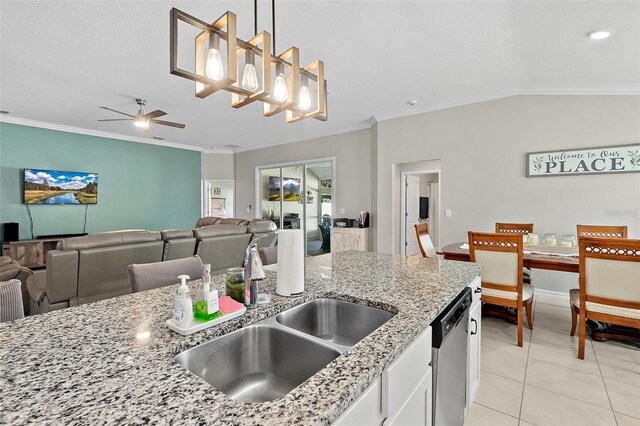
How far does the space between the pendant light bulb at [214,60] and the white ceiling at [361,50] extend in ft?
4.05

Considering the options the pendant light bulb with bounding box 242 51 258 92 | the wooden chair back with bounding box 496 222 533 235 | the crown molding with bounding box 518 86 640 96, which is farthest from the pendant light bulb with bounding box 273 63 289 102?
the crown molding with bounding box 518 86 640 96

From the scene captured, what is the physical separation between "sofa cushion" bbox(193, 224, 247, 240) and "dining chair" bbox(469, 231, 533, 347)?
2.68m

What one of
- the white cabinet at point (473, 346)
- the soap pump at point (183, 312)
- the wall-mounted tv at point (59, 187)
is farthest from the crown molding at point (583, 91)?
the wall-mounted tv at point (59, 187)

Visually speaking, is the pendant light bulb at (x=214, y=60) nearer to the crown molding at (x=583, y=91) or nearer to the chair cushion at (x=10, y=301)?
the chair cushion at (x=10, y=301)

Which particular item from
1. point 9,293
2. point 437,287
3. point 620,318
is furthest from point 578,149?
point 9,293

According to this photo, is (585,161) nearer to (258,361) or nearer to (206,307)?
(258,361)

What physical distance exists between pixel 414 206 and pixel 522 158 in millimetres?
2232

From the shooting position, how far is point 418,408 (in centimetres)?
106

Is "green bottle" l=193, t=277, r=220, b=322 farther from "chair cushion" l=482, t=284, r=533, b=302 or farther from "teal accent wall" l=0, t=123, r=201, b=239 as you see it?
"teal accent wall" l=0, t=123, r=201, b=239

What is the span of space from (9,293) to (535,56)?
4.32m

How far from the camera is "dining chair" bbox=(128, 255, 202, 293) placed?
1.55 meters

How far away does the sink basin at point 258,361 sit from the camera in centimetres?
97

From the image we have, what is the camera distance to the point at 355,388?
69 centimetres

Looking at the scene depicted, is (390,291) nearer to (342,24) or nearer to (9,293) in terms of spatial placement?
(9,293)
